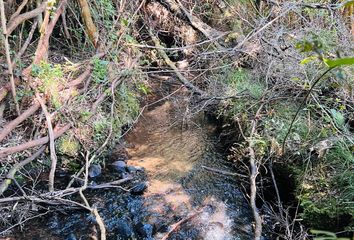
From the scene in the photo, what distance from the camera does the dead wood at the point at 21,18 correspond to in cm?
404

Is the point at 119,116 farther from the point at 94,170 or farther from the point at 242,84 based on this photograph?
the point at 242,84

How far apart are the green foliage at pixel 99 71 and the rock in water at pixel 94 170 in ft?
3.68

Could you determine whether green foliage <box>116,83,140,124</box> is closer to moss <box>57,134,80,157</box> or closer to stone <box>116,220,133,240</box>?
moss <box>57,134,80,157</box>

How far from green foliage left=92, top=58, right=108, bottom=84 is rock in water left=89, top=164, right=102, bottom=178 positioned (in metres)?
1.12

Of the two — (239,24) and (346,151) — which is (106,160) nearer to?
(346,151)

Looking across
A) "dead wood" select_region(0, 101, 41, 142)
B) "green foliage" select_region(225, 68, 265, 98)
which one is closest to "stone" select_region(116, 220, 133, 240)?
"dead wood" select_region(0, 101, 41, 142)

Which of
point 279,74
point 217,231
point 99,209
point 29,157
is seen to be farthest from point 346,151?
point 29,157

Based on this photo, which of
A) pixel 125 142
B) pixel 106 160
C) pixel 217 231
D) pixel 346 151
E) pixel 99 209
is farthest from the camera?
pixel 125 142

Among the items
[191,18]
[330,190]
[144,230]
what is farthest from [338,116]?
[191,18]

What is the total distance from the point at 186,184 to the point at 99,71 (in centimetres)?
187

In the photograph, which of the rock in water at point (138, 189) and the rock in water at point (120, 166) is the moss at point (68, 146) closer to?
the rock in water at point (120, 166)

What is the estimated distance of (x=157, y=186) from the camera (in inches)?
156

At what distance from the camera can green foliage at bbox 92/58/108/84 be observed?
465 centimetres

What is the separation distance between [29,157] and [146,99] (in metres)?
2.65
